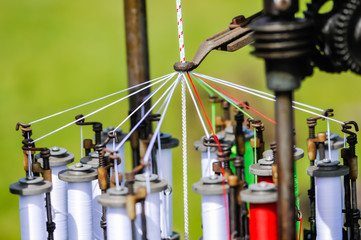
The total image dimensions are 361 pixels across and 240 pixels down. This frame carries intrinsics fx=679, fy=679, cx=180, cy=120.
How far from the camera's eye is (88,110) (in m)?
9.32

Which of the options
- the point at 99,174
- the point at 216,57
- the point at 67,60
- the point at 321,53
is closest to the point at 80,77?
the point at 67,60

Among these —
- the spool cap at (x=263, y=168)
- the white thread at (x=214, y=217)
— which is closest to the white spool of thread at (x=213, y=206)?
the white thread at (x=214, y=217)

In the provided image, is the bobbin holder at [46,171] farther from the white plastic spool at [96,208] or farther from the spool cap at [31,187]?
the white plastic spool at [96,208]

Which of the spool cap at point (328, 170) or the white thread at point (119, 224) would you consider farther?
the spool cap at point (328, 170)

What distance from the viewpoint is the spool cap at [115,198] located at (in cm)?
335

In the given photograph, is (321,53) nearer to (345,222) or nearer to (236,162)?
(236,162)

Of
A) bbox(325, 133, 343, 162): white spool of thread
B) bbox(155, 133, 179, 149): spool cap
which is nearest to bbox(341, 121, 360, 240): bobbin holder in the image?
bbox(325, 133, 343, 162): white spool of thread

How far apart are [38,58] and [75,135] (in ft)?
6.08

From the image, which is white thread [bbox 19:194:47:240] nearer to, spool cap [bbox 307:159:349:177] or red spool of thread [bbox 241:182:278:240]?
red spool of thread [bbox 241:182:278:240]

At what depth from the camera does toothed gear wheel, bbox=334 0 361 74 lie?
289 cm

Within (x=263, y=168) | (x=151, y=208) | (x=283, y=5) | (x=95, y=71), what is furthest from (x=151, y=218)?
(x=95, y=71)

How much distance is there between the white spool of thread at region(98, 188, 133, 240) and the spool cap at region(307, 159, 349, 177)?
107 centimetres

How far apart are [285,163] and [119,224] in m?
0.97

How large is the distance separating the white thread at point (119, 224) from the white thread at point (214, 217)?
440 mm
